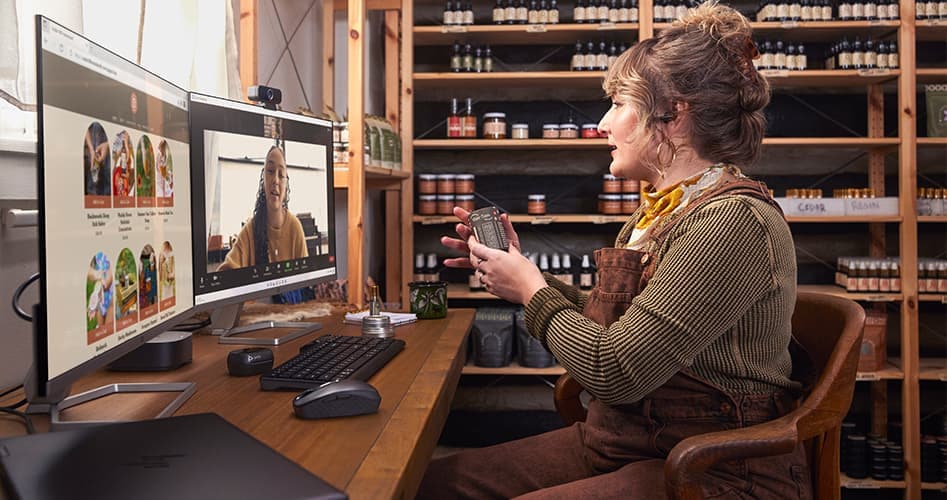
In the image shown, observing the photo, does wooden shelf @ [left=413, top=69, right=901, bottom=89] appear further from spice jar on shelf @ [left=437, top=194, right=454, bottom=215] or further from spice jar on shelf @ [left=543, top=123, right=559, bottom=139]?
spice jar on shelf @ [left=437, top=194, right=454, bottom=215]

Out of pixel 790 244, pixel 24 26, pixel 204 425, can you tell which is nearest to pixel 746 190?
pixel 790 244

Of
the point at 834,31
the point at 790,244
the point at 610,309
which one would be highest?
the point at 834,31

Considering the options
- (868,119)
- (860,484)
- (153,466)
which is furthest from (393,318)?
(868,119)

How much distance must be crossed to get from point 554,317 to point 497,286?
151 mm

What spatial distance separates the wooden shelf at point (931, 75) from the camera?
344 cm

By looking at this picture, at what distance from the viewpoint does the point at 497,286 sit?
1.45 m

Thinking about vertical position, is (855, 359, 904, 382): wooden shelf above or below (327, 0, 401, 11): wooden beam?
below

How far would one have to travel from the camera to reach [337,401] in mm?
1072

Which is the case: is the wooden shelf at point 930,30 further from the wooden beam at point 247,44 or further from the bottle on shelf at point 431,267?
the wooden beam at point 247,44

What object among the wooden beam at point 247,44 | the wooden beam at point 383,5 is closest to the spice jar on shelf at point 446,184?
the wooden beam at point 383,5

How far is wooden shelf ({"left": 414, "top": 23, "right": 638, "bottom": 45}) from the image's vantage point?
3.45 metres

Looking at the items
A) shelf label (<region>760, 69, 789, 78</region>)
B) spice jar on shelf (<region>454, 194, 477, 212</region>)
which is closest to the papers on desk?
spice jar on shelf (<region>454, 194, 477, 212</region>)

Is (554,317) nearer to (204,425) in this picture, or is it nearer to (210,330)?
(204,425)

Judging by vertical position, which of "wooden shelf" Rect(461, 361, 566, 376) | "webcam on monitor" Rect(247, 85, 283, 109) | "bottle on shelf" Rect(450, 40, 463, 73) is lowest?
"wooden shelf" Rect(461, 361, 566, 376)
